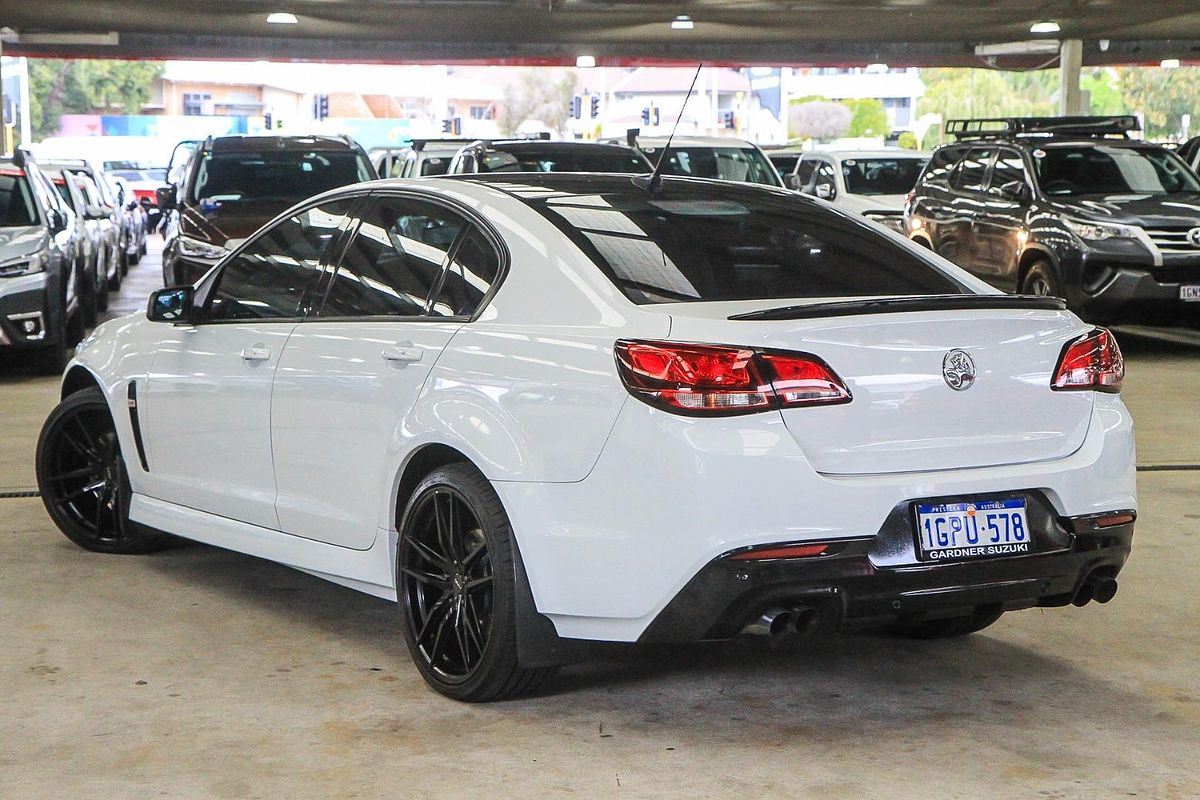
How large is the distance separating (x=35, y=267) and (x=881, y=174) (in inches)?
510

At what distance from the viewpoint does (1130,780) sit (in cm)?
431

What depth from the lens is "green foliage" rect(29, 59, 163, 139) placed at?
118 meters

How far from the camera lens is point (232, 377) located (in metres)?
5.95

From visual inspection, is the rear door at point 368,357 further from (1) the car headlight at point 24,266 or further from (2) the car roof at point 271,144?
(2) the car roof at point 271,144

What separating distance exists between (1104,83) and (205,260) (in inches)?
5358

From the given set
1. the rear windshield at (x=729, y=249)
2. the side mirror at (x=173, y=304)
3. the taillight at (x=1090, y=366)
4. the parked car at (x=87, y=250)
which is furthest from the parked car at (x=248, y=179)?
the taillight at (x=1090, y=366)

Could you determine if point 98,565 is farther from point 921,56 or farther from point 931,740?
point 921,56

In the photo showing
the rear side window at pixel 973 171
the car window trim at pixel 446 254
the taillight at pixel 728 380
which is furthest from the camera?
the rear side window at pixel 973 171

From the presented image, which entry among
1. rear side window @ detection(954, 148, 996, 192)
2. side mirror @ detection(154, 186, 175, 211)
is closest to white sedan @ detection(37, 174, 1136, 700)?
side mirror @ detection(154, 186, 175, 211)

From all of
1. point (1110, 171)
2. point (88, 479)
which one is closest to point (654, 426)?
point (88, 479)

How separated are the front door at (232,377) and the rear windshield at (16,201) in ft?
26.2

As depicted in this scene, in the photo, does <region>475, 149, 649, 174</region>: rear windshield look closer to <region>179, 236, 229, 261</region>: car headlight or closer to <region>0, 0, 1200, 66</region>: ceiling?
<region>179, 236, 229, 261</region>: car headlight

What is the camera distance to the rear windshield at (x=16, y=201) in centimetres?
1380

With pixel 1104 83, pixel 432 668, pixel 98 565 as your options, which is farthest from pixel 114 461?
pixel 1104 83
